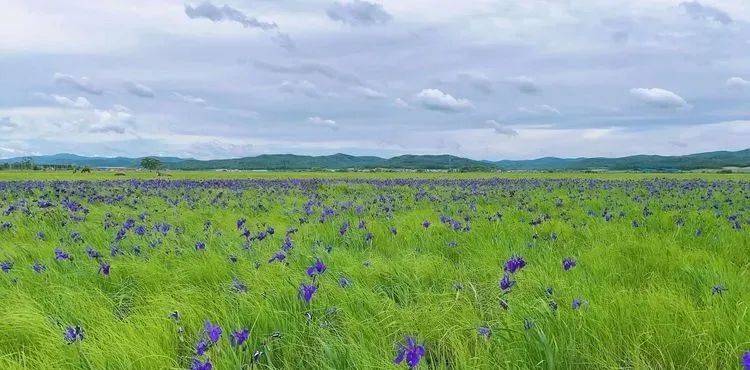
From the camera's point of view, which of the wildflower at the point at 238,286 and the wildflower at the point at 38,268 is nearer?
the wildflower at the point at 238,286

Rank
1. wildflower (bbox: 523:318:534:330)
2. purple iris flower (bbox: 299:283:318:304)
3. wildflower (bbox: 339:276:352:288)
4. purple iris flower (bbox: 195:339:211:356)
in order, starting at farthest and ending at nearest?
wildflower (bbox: 339:276:352:288) → purple iris flower (bbox: 299:283:318:304) → wildflower (bbox: 523:318:534:330) → purple iris flower (bbox: 195:339:211:356)

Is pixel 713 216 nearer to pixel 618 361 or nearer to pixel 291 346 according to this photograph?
pixel 618 361

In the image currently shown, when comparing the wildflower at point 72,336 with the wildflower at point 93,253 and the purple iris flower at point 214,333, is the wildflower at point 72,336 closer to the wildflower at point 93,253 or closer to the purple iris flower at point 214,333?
the purple iris flower at point 214,333

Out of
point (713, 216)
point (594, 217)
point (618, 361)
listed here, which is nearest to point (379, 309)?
point (618, 361)

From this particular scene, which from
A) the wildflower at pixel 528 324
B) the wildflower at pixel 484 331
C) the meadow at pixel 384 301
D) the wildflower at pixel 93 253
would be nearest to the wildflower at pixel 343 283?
the meadow at pixel 384 301

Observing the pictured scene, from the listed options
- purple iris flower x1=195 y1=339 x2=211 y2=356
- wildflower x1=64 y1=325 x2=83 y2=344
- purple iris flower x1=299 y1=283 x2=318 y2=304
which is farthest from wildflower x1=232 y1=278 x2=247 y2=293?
purple iris flower x1=195 y1=339 x2=211 y2=356

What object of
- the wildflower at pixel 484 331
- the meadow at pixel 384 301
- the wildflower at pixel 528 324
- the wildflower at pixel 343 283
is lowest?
the meadow at pixel 384 301

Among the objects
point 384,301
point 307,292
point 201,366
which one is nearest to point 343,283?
point 384,301

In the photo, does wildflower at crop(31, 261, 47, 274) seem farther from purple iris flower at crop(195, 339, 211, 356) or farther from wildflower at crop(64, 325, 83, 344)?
purple iris flower at crop(195, 339, 211, 356)

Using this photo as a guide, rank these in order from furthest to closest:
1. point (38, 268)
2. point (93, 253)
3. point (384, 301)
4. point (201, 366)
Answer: point (93, 253), point (38, 268), point (384, 301), point (201, 366)

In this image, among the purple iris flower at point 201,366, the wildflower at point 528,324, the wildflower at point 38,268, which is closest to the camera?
the purple iris flower at point 201,366

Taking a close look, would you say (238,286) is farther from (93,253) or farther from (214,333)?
(93,253)

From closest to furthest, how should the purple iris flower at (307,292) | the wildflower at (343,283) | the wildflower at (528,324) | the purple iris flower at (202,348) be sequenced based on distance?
1. the purple iris flower at (202,348)
2. the wildflower at (528,324)
3. the purple iris flower at (307,292)
4. the wildflower at (343,283)

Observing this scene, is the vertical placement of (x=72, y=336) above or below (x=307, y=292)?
below
